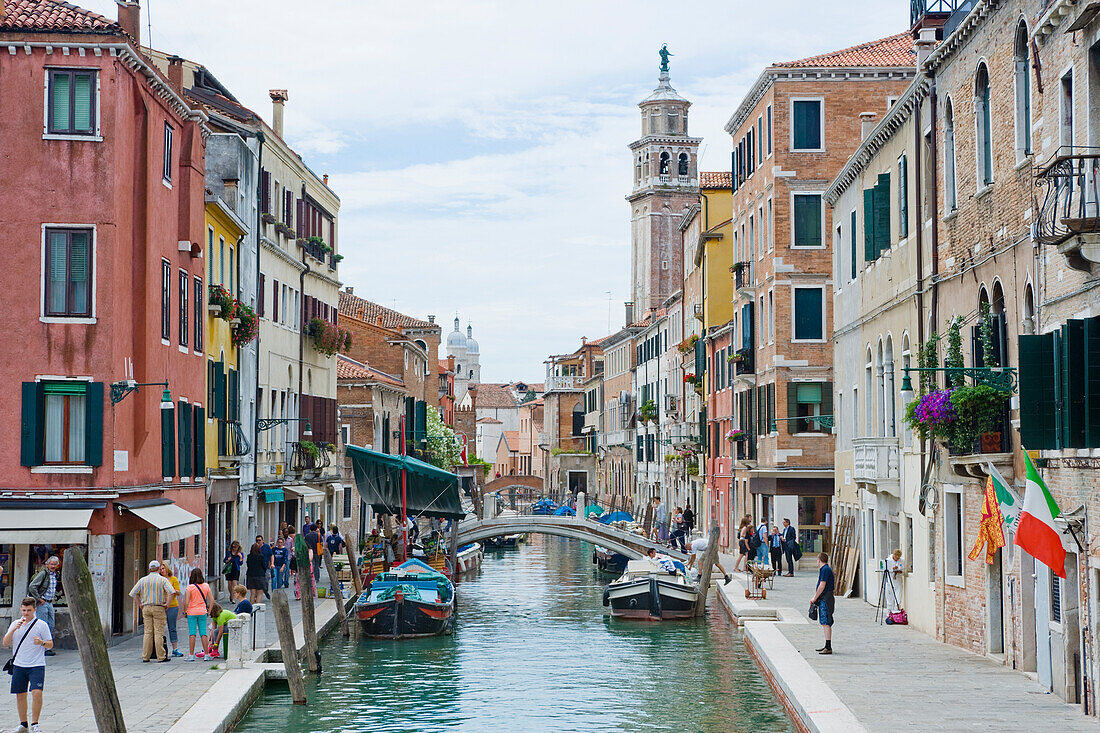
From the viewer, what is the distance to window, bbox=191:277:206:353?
25906 millimetres

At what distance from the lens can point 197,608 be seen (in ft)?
64.8

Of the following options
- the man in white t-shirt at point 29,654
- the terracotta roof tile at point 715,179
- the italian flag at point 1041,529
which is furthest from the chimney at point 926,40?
the terracotta roof tile at point 715,179

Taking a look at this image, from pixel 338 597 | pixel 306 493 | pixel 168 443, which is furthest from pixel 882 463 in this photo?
pixel 306 493

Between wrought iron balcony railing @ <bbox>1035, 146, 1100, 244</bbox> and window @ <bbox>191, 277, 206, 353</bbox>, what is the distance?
652 inches

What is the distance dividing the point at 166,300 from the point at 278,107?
17.4 meters

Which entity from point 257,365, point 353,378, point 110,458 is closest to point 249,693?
point 110,458

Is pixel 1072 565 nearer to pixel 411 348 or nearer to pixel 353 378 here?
pixel 353 378

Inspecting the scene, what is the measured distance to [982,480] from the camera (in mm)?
18062

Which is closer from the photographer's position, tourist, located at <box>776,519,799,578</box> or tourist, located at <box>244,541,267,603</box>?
tourist, located at <box>244,541,267,603</box>

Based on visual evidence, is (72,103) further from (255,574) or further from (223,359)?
(255,574)

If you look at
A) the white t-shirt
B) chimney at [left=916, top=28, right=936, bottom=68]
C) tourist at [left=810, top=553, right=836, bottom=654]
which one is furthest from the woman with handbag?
chimney at [left=916, top=28, right=936, bottom=68]

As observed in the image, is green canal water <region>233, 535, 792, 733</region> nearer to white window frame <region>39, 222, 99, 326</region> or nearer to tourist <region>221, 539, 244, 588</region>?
tourist <region>221, 539, 244, 588</region>

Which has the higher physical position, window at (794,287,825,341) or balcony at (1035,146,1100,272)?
window at (794,287,825,341)

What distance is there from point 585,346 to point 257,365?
64965 mm
